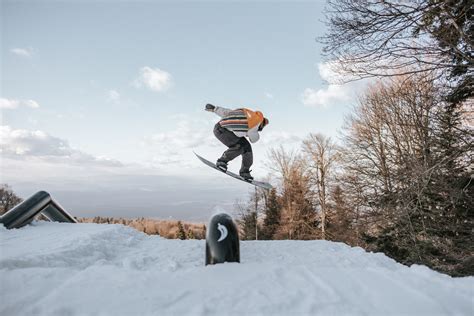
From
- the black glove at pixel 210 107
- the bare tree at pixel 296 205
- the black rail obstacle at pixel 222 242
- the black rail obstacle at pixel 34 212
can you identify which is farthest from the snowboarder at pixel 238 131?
the bare tree at pixel 296 205

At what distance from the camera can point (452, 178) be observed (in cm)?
858

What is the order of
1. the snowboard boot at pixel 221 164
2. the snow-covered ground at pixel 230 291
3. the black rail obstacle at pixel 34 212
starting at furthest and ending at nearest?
the snowboard boot at pixel 221 164 < the black rail obstacle at pixel 34 212 < the snow-covered ground at pixel 230 291

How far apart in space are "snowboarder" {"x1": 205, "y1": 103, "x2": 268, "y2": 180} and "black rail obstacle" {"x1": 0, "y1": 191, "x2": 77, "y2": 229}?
14.7 feet

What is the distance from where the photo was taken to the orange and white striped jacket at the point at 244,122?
237 inches

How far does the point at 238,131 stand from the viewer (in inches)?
241

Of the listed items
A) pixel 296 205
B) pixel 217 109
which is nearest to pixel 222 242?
pixel 217 109

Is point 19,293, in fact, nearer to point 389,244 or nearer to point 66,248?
point 66,248

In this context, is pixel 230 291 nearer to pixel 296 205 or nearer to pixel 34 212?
pixel 34 212

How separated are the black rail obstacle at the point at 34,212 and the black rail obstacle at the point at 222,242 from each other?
4.83 metres

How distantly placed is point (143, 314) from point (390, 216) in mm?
12795

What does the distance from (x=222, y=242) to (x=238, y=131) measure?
3.16 metres

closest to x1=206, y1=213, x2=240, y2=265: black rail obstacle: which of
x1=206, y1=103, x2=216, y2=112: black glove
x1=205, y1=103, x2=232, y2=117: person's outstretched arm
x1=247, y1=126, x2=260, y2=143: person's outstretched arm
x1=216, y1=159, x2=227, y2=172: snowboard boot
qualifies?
x1=247, y1=126, x2=260, y2=143: person's outstretched arm

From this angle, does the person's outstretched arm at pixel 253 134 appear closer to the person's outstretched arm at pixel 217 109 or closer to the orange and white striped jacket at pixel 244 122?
the orange and white striped jacket at pixel 244 122

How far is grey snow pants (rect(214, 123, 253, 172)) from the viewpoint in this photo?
21.0 ft
